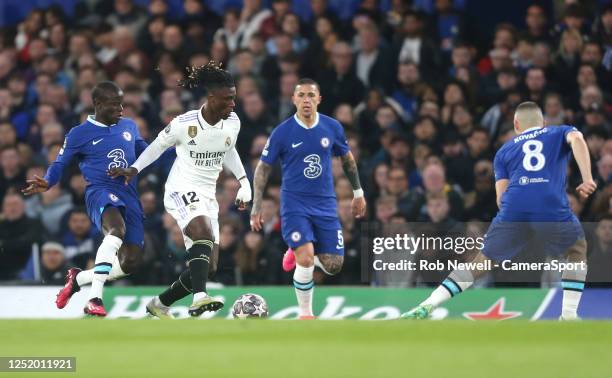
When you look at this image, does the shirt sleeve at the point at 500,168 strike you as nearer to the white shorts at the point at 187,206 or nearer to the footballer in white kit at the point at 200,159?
the footballer in white kit at the point at 200,159

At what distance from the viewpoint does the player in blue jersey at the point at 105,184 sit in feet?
40.4

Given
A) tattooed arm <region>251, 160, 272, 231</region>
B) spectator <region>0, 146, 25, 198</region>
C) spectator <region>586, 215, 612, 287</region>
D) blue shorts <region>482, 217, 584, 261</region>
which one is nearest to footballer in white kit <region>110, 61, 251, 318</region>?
tattooed arm <region>251, 160, 272, 231</region>

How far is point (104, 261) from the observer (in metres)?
12.3

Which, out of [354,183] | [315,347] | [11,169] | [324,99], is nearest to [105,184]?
[354,183]

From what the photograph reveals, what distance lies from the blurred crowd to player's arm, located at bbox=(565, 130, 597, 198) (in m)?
2.67

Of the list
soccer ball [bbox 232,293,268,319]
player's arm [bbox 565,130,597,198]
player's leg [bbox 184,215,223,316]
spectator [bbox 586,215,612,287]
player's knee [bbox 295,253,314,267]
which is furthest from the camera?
spectator [bbox 586,215,612,287]

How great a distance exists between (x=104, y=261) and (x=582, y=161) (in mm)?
4166

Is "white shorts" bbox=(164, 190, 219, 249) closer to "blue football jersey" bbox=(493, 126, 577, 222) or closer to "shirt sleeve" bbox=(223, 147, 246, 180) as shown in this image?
"shirt sleeve" bbox=(223, 147, 246, 180)

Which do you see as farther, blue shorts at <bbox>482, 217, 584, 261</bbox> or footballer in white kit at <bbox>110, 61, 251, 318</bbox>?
blue shorts at <bbox>482, 217, 584, 261</bbox>

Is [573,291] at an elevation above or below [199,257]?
below

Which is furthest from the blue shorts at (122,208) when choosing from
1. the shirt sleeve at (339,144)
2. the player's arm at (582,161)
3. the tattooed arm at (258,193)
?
the player's arm at (582,161)

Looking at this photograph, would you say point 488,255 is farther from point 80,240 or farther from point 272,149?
point 80,240

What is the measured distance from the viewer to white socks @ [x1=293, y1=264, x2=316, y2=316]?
515 inches

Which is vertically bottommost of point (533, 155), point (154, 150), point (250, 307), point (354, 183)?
point (250, 307)
